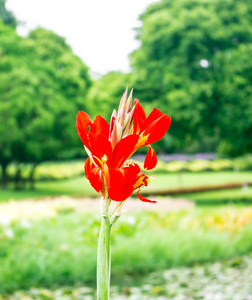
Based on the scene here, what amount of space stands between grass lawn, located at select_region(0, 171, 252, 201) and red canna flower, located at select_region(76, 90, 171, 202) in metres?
17.9

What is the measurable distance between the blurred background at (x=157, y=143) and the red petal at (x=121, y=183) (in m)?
4.79

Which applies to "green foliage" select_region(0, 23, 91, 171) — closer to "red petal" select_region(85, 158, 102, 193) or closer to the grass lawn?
the grass lawn

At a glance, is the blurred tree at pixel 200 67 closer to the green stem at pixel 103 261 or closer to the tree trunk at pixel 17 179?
the tree trunk at pixel 17 179

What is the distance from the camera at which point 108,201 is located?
3.67ft

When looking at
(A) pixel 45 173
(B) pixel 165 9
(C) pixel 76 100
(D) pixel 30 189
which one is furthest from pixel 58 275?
(A) pixel 45 173

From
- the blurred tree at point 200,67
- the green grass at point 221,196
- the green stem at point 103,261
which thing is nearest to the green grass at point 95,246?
the blurred tree at point 200,67

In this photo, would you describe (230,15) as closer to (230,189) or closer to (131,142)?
(230,189)

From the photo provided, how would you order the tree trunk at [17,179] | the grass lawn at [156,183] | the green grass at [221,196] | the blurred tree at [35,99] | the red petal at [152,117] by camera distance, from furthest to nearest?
the tree trunk at [17,179] → the grass lawn at [156,183] → the green grass at [221,196] → the blurred tree at [35,99] → the red petal at [152,117]

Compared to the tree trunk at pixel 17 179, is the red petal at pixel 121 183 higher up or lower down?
higher up

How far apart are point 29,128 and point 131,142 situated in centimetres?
1687

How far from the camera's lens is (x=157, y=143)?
58.2ft

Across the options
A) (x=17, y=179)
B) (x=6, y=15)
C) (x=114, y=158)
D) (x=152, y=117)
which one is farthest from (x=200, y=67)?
(x=6, y=15)

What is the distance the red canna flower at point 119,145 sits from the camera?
108cm

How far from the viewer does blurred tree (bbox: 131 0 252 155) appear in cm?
1360
